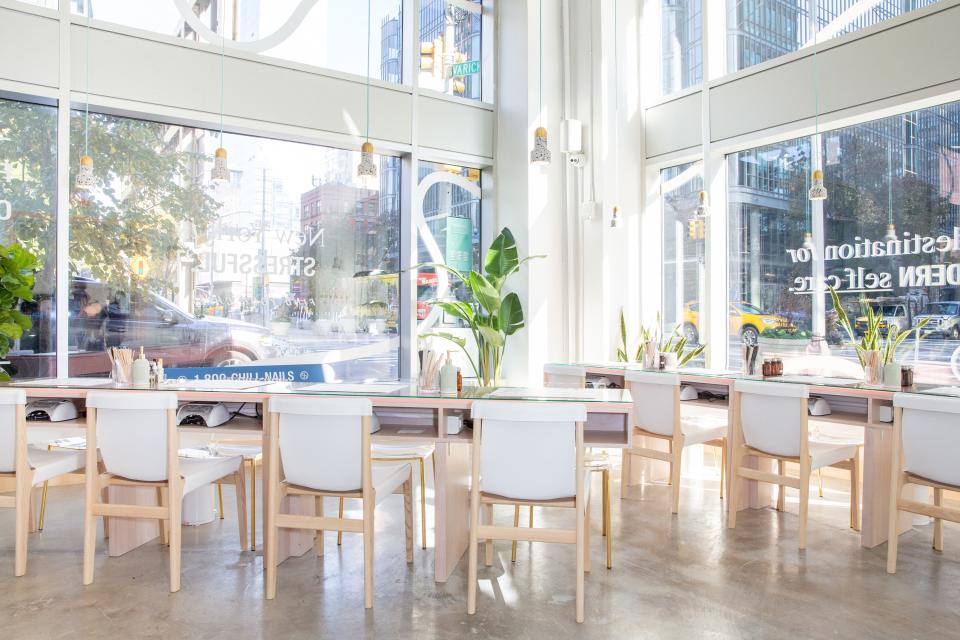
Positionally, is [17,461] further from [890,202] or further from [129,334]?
[890,202]

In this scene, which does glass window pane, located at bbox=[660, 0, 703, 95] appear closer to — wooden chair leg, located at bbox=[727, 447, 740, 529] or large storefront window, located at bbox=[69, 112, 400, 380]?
large storefront window, located at bbox=[69, 112, 400, 380]

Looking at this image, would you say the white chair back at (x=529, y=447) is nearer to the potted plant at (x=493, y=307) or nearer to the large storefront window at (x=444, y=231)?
the potted plant at (x=493, y=307)

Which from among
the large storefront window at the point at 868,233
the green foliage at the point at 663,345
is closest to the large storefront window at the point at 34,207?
the green foliage at the point at 663,345

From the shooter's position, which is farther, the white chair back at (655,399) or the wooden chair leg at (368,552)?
the white chair back at (655,399)

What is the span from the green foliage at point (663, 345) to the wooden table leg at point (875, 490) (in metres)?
2.07

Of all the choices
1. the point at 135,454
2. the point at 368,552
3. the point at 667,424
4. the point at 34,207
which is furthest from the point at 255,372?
the point at 667,424

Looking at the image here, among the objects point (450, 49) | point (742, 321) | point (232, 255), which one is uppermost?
point (450, 49)

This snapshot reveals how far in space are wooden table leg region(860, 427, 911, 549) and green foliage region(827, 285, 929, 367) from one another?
57 cm

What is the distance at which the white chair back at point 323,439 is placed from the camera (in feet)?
9.27

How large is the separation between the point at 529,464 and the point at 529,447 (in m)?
0.08

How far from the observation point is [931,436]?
124 inches

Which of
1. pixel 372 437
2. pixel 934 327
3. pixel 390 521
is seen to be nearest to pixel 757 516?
pixel 934 327

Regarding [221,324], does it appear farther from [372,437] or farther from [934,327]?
[934,327]

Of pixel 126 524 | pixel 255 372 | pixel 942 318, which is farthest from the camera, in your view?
pixel 255 372
